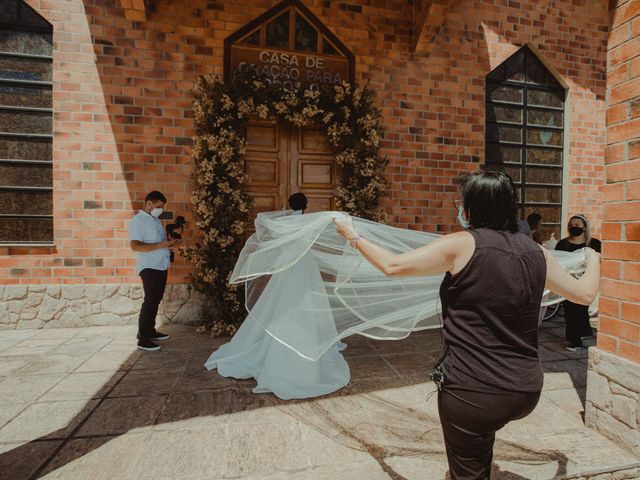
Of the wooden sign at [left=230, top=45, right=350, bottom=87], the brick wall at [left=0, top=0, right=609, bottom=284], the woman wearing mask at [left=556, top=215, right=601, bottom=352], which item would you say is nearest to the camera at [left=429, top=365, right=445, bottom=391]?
the woman wearing mask at [left=556, top=215, right=601, bottom=352]

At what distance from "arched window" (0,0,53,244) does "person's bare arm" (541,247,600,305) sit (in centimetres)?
568

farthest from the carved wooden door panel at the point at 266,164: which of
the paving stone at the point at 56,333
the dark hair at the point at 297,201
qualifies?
the paving stone at the point at 56,333

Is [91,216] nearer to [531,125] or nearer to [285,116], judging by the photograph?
[285,116]

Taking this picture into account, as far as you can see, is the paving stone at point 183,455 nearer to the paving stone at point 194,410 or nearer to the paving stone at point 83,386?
the paving stone at point 194,410

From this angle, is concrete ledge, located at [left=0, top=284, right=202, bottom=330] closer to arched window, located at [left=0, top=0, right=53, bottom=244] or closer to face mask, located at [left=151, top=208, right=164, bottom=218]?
arched window, located at [left=0, top=0, right=53, bottom=244]

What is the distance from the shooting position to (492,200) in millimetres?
1481

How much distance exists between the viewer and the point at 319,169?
5.86 metres

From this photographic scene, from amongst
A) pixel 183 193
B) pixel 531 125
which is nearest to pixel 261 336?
pixel 183 193

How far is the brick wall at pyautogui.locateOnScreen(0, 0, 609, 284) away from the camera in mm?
5098

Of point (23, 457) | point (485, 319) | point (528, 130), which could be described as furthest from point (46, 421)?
point (528, 130)

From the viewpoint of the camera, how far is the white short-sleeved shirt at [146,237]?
4.44 metres

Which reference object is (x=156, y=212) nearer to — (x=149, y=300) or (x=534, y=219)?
(x=149, y=300)

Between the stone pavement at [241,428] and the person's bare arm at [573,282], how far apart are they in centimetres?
127

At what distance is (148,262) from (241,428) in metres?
2.45
